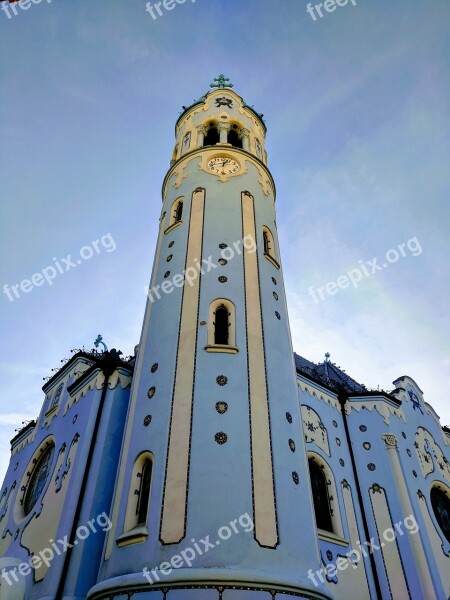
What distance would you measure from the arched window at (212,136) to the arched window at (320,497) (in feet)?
53.3

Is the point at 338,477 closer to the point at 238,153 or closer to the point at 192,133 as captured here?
the point at 238,153

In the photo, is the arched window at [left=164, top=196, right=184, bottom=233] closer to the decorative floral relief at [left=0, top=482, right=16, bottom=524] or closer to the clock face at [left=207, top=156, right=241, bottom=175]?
the clock face at [left=207, top=156, right=241, bottom=175]

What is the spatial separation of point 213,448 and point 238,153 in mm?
15106

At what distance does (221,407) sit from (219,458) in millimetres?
1475

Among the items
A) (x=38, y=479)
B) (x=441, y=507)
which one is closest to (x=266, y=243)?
(x=38, y=479)

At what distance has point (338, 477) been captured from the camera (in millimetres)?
18219

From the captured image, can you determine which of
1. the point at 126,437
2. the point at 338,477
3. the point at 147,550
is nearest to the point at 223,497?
the point at 147,550

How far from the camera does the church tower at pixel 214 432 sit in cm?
1008

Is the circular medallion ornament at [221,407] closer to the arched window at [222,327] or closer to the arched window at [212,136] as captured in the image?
the arched window at [222,327]

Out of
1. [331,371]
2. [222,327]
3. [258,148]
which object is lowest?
[222,327]

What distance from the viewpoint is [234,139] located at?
80.5ft
